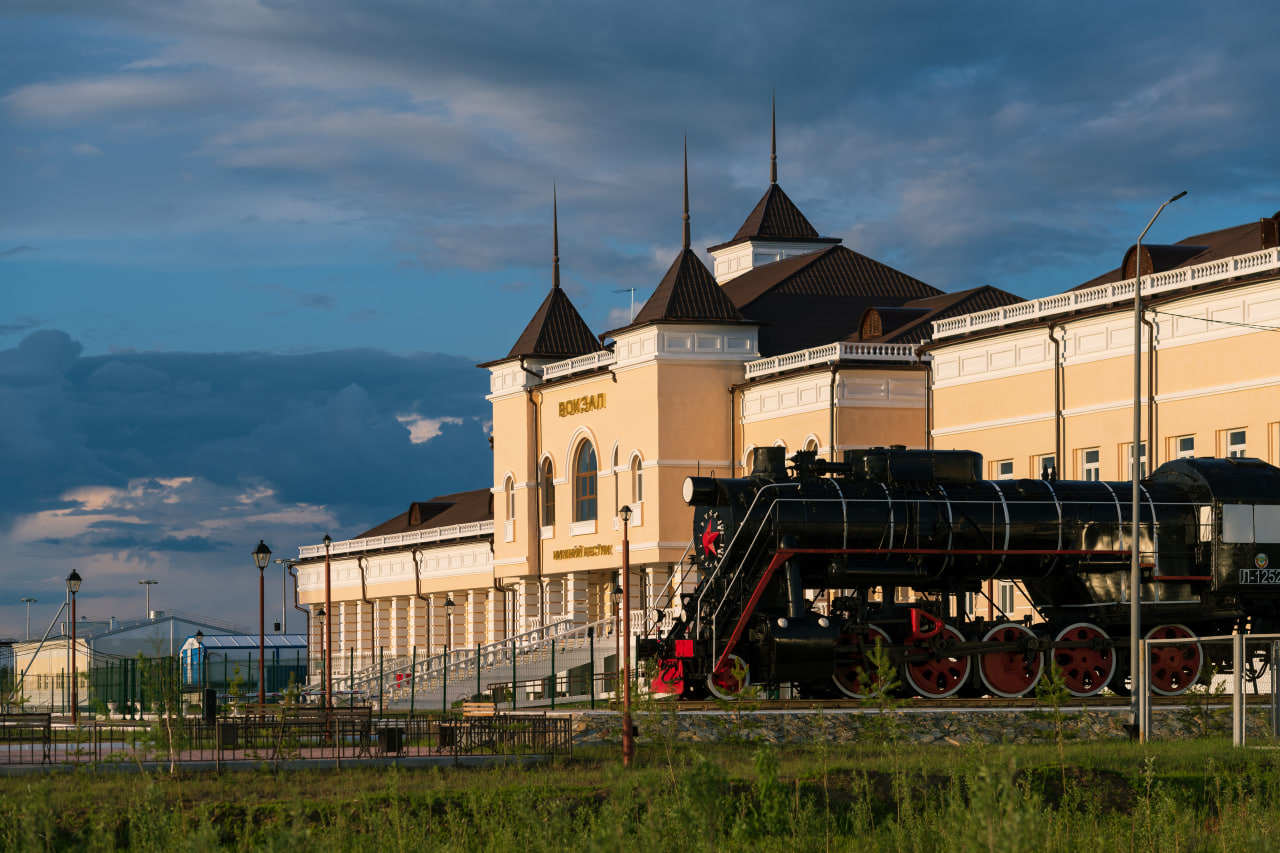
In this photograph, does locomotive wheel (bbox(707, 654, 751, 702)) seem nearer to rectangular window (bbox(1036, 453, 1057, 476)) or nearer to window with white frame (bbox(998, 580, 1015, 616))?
rectangular window (bbox(1036, 453, 1057, 476))

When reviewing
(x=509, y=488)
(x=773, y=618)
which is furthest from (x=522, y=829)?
(x=509, y=488)

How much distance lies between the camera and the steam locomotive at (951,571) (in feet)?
101

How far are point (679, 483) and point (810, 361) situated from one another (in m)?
6.30

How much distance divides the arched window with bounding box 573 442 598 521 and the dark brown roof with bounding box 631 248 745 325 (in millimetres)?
6034

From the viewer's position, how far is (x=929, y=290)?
6862 centimetres

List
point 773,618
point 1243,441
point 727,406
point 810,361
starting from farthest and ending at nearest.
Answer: point 727,406 → point 810,361 → point 1243,441 → point 773,618

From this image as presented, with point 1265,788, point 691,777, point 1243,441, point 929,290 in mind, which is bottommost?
point 1265,788

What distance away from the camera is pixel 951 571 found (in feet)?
105

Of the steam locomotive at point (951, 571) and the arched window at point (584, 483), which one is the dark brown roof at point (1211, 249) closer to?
the steam locomotive at point (951, 571)

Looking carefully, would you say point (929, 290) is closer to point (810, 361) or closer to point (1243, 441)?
point (810, 361)

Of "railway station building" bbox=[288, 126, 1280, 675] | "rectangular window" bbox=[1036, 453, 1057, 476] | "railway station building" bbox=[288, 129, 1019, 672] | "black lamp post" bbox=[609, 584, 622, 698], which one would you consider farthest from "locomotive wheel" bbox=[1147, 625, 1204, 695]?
"railway station building" bbox=[288, 129, 1019, 672]

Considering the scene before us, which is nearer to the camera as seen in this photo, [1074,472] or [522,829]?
[522,829]

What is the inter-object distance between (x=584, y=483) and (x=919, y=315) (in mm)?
13707

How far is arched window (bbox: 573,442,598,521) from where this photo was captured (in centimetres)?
6247
